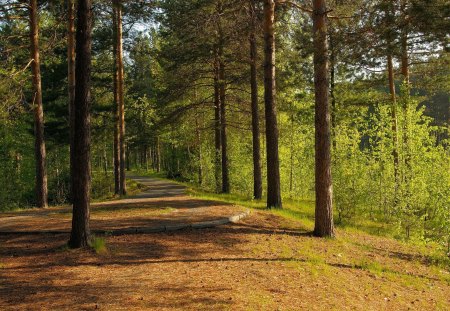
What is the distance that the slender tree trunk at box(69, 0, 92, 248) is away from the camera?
727 cm

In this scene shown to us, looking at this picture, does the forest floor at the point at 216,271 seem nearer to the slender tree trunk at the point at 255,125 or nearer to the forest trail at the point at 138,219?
the forest trail at the point at 138,219

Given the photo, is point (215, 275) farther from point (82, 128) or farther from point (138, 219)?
point (138, 219)

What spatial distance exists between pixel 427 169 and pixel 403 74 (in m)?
6.71

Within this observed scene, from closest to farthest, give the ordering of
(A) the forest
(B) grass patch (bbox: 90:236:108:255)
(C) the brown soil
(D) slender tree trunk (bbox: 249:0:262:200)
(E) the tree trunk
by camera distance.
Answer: (C) the brown soil → (B) grass patch (bbox: 90:236:108:255) → (A) the forest → (E) the tree trunk → (D) slender tree trunk (bbox: 249:0:262:200)

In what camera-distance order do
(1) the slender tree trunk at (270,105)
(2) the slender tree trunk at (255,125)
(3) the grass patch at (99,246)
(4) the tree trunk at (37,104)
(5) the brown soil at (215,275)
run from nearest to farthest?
(5) the brown soil at (215,275)
(3) the grass patch at (99,246)
(1) the slender tree trunk at (270,105)
(4) the tree trunk at (37,104)
(2) the slender tree trunk at (255,125)

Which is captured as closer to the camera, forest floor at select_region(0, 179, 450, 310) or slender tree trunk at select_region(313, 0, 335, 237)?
forest floor at select_region(0, 179, 450, 310)

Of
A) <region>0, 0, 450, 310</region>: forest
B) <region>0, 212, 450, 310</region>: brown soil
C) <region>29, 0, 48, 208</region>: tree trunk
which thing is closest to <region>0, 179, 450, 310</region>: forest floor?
<region>0, 212, 450, 310</region>: brown soil

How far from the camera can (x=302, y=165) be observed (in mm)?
25344

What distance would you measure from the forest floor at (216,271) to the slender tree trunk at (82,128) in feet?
1.91

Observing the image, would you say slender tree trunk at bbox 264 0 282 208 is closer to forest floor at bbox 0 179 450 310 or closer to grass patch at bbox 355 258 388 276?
forest floor at bbox 0 179 450 310

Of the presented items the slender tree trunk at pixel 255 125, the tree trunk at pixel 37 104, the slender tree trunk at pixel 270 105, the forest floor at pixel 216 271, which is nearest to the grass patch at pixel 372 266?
the forest floor at pixel 216 271

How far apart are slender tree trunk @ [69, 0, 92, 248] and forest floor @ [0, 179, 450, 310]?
0.58 metres

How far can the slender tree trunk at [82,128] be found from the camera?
7270mm

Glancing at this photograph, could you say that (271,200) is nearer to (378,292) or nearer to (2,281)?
(378,292)
